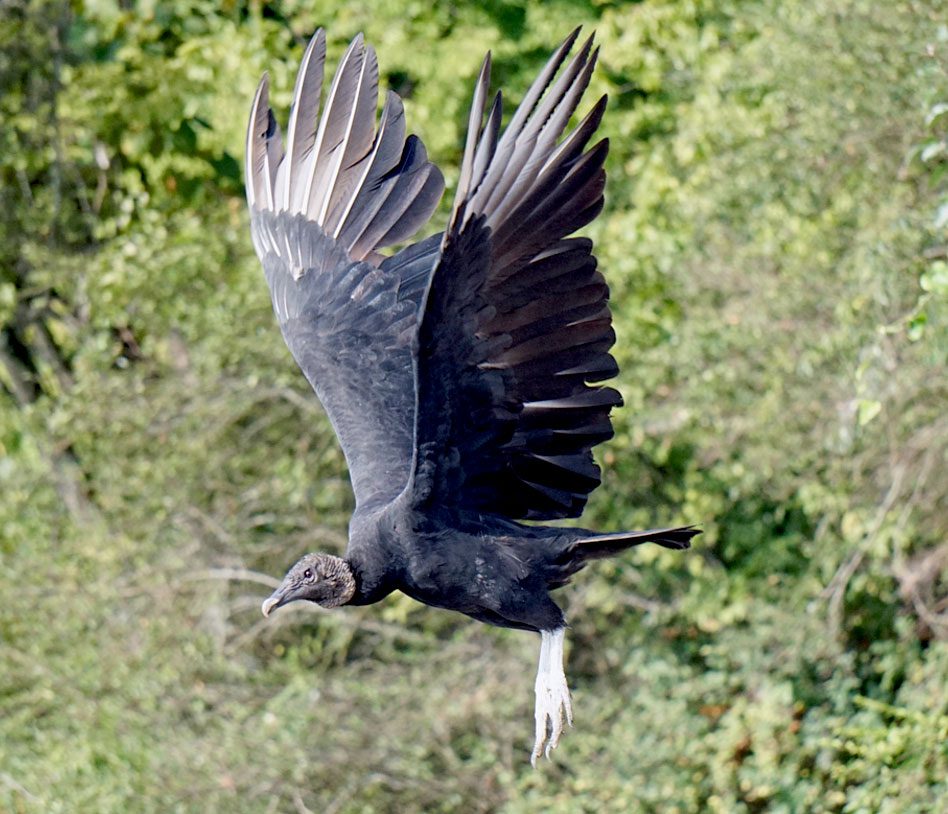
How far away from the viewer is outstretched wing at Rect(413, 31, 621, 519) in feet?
13.3

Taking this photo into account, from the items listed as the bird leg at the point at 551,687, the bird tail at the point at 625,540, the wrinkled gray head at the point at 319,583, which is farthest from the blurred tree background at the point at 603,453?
the wrinkled gray head at the point at 319,583

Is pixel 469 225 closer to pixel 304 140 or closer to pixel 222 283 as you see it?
pixel 304 140

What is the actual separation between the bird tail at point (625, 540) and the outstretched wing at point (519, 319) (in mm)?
162

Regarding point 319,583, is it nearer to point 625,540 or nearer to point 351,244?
point 625,540

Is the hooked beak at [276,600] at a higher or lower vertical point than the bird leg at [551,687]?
higher

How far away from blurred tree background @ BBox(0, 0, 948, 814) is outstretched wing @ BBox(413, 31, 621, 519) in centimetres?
174

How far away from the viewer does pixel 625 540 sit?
4.54 m

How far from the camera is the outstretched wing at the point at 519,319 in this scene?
4.05 m

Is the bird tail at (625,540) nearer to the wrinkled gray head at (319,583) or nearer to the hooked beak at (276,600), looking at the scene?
the wrinkled gray head at (319,583)

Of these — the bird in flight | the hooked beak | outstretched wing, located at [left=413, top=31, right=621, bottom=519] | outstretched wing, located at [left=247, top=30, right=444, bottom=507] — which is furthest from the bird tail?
the hooked beak

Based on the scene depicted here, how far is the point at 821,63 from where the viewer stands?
719cm

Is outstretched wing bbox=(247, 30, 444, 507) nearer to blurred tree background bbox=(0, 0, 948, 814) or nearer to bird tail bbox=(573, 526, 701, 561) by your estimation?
bird tail bbox=(573, 526, 701, 561)

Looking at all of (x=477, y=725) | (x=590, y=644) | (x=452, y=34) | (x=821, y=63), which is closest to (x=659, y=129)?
(x=452, y=34)

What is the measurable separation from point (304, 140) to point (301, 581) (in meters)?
1.45
